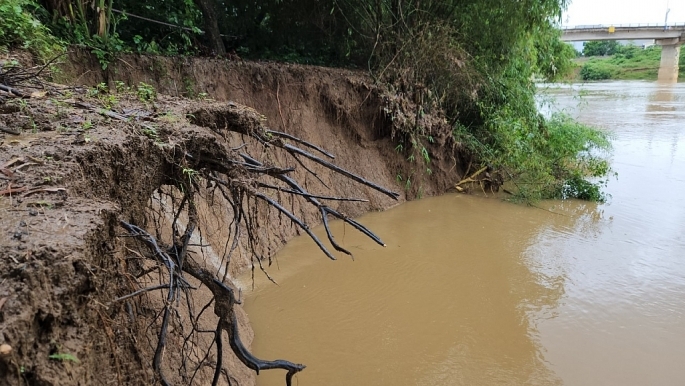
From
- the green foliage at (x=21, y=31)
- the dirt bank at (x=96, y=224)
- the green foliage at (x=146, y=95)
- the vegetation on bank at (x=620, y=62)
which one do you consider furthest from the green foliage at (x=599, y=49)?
the green foliage at (x=146, y=95)

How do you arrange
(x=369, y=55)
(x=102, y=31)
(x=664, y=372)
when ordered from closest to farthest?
1. (x=664, y=372)
2. (x=102, y=31)
3. (x=369, y=55)

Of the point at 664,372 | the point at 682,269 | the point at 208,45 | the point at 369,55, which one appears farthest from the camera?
the point at 369,55

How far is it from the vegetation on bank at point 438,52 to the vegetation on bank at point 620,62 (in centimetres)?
2921

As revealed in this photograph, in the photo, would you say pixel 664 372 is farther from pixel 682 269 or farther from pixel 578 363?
pixel 682 269

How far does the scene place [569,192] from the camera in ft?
25.8

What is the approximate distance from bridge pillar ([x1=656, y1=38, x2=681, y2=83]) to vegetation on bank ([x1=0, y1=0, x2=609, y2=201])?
29072 mm

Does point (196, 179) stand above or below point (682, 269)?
above

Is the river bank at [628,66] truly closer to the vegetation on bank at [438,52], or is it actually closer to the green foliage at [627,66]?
the green foliage at [627,66]

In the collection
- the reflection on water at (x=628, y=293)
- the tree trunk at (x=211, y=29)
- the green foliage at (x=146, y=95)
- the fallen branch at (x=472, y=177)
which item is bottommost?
the reflection on water at (x=628, y=293)

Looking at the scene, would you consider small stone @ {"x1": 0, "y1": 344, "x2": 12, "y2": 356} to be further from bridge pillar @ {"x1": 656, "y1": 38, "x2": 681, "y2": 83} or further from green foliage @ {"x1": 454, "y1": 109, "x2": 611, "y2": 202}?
bridge pillar @ {"x1": 656, "y1": 38, "x2": 681, "y2": 83}

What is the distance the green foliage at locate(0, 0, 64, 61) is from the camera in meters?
3.58

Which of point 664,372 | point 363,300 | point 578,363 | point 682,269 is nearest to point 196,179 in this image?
point 363,300

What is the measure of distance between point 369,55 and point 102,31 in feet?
14.1

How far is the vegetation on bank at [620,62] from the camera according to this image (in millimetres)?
36031
